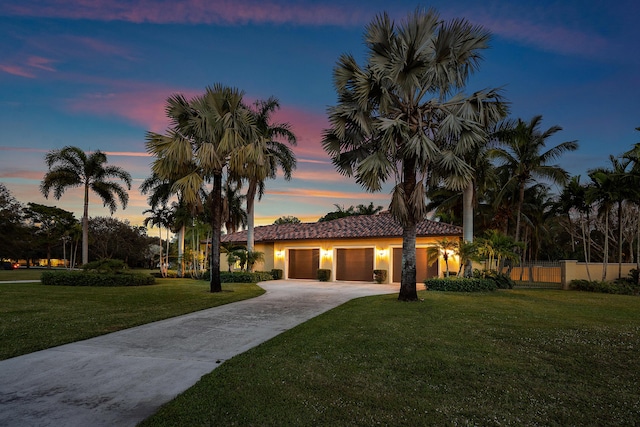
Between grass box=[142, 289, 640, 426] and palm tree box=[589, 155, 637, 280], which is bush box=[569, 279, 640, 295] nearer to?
palm tree box=[589, 155, 637, 280]

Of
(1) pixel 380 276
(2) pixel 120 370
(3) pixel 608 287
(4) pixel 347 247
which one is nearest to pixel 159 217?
(4) pixel 347 247

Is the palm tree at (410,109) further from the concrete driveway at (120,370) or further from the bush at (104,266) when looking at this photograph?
the bush at (104,266)

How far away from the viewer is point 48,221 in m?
45.5

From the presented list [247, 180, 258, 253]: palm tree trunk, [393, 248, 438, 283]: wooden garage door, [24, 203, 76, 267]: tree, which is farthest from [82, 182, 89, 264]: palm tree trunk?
[24, 203, 76, 267]: tree

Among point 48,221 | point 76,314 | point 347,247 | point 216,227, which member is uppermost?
point 48,221

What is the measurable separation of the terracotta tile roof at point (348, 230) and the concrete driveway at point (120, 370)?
13.1m

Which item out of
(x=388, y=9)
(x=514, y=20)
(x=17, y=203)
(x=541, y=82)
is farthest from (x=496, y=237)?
(x=17, y=203)

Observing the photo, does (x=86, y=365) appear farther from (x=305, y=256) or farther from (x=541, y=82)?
(x=305, y=256)

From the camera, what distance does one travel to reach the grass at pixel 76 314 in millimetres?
6409

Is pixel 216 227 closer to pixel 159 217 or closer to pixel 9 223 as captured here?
pixel 159 217

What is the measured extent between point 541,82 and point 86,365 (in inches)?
738

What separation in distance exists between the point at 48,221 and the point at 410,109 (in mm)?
50724

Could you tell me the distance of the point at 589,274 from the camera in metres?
19.0

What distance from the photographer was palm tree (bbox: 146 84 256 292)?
43.9ft
